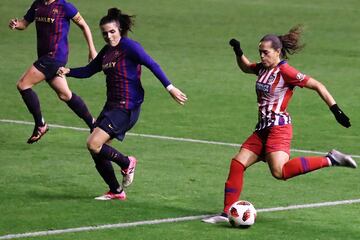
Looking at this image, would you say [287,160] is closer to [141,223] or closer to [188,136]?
[141,223]

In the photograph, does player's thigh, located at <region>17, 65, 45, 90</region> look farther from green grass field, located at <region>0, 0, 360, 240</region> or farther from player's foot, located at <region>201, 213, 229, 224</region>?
player's foot, located at <region>201, 213, 229, 224</region>

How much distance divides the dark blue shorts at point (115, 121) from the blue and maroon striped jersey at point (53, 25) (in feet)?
13.1

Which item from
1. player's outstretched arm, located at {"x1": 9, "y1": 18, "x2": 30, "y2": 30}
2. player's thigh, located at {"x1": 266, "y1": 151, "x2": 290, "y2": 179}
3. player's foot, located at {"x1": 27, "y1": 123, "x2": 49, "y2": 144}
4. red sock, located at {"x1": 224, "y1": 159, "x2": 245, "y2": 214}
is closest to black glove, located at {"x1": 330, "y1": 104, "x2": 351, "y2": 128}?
player's thigh, located at {"x1": 266, "y1": 151, "x2": 290, "y2": 179}

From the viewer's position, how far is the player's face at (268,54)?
13.4 metres

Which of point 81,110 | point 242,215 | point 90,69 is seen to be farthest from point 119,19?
point 81,110

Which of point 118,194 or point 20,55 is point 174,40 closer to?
point 20,55

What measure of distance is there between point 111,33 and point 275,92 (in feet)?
7.25

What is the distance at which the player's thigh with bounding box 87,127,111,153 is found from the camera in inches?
560

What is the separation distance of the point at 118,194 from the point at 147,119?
6684 millimetres

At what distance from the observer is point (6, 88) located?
952 inches

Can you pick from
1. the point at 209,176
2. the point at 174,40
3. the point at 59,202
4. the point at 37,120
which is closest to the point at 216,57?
the point at 174,40

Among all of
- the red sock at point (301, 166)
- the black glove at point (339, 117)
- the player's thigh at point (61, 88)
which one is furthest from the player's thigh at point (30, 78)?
the black glove at point (339, 117)

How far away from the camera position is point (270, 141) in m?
13.4

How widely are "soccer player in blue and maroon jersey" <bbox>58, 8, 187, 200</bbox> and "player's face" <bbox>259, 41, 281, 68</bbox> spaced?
1.43 metres
